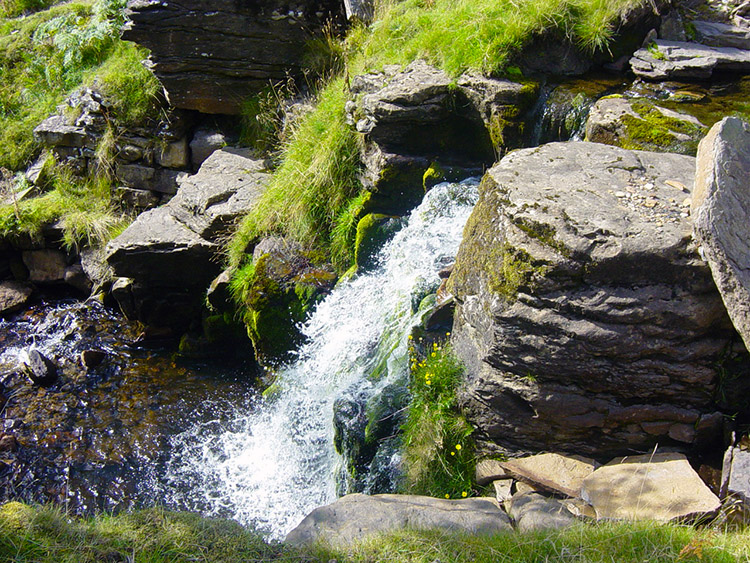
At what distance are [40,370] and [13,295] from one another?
8.50 feet

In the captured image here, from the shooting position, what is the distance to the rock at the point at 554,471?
Answer: 3944mm

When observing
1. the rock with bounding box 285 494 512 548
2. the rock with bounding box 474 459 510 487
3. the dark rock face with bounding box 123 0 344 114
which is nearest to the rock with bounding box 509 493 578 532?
the rock with bounding box 285 494 512 548

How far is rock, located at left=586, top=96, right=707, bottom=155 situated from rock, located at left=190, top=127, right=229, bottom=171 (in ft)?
20.7

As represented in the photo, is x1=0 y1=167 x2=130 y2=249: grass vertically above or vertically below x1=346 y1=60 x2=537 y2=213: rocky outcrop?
below

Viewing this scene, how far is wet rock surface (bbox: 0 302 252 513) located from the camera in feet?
19.1

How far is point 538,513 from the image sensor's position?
3703 millimetres

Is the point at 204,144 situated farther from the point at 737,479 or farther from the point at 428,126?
the point at 737,479

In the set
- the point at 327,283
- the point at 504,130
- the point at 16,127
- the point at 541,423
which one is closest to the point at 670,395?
the point at 541,423

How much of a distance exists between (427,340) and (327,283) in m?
2.02

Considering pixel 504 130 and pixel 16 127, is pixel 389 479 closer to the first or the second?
pixel 504 130

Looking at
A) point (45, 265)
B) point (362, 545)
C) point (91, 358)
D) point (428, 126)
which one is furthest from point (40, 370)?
point (362, 545)

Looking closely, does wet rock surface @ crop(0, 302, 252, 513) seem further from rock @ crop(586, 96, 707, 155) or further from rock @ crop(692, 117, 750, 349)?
rock @ crop(692, 117, 750, 349)

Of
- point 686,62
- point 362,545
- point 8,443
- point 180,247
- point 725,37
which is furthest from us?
point 180,247

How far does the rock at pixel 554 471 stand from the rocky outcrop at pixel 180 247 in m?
5.16
